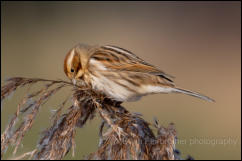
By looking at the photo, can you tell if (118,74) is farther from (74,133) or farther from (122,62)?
(74,133)

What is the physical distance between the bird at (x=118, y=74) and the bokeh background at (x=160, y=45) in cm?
237

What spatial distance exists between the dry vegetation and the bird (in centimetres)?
115

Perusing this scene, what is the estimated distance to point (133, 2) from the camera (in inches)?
449

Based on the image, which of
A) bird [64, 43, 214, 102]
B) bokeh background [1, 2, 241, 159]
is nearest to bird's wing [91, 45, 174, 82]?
bird [64, 43, 214, 102]

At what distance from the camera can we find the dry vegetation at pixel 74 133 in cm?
197

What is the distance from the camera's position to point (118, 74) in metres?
3.58

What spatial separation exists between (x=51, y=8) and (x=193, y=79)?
365cm

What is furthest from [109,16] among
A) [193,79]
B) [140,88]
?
[140,88]

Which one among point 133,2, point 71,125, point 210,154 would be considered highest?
point 133,2

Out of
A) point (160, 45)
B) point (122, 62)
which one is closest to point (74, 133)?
point (122, 62)

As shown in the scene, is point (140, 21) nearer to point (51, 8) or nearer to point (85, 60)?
point (51, 8)

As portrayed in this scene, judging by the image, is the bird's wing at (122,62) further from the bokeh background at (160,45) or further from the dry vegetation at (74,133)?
the bokeh background at (160,45)

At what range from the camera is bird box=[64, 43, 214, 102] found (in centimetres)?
342

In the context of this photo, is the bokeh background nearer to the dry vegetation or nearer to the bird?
the bird
